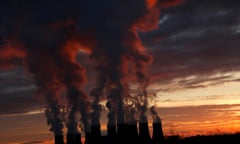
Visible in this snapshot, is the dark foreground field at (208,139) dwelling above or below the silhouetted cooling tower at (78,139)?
below

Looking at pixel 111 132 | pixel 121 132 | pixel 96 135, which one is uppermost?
pixel 111 132

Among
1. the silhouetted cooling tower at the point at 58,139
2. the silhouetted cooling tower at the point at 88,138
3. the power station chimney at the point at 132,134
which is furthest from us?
the silhouetted cooling tower at the point at 58,139

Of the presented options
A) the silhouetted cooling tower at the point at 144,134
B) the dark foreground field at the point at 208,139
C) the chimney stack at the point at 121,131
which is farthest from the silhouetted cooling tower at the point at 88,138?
the dark foreground field at the point at 208,139

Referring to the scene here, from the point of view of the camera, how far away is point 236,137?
92.2m

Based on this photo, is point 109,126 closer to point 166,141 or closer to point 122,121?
point 122,121

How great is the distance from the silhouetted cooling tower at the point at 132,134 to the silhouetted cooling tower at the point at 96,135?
568 cm

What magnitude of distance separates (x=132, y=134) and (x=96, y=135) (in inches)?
287

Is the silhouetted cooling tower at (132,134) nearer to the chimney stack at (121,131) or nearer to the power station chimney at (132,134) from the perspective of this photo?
the power station chimney at (132,134)

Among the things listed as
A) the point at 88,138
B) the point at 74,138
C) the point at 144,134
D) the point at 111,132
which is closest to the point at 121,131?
the point at 111,132

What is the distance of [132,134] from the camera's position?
102625 mm

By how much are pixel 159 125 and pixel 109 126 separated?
1013 cm

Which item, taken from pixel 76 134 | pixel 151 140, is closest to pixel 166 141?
pixel 151 140

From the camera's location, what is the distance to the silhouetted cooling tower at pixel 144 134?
324 ft

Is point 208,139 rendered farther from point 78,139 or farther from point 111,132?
point 78,139
